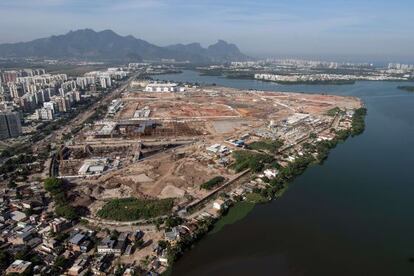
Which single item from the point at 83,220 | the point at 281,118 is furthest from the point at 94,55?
the point at 83,220

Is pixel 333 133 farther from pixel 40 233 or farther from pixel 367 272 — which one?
pixel 40 233

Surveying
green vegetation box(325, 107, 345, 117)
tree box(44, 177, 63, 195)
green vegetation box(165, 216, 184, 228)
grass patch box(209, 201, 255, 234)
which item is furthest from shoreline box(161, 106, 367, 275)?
green vegetation box(325, 107, 345, 117)

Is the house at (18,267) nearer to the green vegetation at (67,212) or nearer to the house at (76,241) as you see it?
the house at (76,241)

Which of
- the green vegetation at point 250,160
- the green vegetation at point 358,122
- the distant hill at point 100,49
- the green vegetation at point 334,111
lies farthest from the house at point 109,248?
the distant hill at point 100,49

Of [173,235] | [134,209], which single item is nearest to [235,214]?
Result: [173,235]

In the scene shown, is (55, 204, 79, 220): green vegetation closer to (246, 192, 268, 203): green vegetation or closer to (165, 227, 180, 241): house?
(165, 227, 180, 241): house

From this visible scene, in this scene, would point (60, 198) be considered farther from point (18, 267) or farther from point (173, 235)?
point (173, 235)
